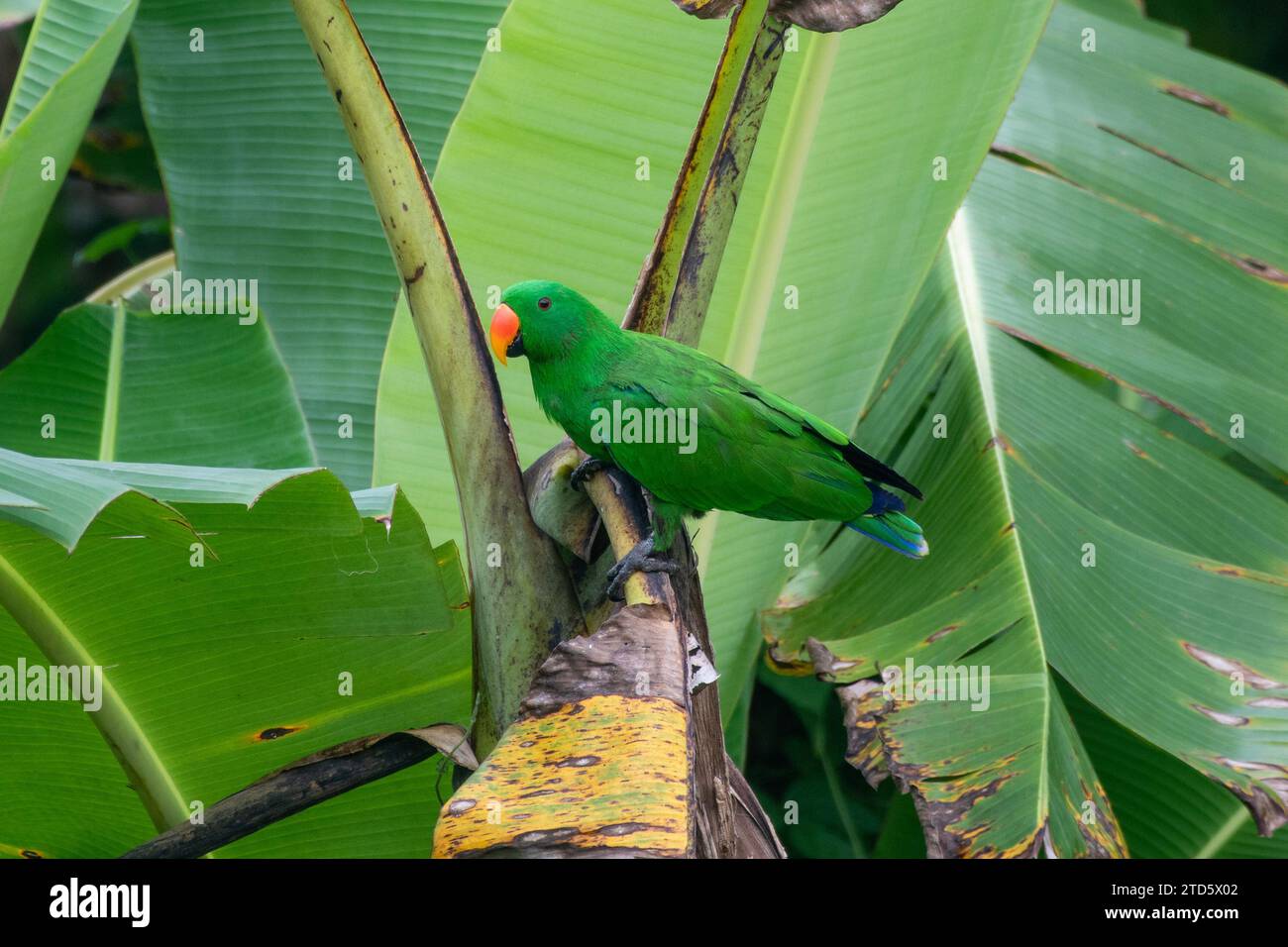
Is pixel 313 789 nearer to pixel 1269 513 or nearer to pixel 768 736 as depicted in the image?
pixel 1269 513

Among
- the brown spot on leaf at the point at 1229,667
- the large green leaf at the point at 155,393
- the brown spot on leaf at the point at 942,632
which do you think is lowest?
the brown spot on leaf at the point at 1229,667

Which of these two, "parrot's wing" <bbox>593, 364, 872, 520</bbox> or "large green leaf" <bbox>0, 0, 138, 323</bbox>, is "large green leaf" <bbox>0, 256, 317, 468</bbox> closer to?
"large green leaf" <bbox>0, 0, 138, 323</bbox>

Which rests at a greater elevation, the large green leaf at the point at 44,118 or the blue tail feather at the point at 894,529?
the large green leaf at the point at 44,118

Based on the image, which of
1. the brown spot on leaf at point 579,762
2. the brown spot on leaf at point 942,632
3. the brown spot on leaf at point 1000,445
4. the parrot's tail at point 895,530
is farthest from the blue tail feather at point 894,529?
the brown spot on leaf at point 579,762

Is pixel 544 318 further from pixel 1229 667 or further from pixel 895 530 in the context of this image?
pixel 1229 667

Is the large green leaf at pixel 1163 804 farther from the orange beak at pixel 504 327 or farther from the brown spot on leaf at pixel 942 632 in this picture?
the orange beak at pixel 504 327

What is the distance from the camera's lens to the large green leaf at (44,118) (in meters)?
1.44

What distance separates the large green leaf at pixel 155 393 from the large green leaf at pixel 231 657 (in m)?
0.47

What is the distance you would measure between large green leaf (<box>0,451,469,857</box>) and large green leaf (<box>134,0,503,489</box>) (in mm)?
587

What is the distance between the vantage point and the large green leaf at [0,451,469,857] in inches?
47.6

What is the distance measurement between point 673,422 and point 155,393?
100 centimetres

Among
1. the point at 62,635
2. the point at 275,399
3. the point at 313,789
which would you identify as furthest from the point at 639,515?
the point at 275,399

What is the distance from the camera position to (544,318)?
1.35 meters

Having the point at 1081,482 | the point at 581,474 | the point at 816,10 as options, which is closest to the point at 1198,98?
the point at 1081,482
